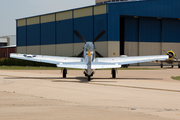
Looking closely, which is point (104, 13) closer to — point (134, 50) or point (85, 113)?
point (134, 50)

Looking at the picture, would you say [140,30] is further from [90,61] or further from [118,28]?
[90,61]

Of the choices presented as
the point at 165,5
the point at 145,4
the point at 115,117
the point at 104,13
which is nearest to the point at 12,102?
the point at 115,117

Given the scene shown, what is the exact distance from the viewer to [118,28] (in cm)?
4784

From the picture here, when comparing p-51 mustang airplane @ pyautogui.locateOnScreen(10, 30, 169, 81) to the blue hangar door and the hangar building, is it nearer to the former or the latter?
the hangar building

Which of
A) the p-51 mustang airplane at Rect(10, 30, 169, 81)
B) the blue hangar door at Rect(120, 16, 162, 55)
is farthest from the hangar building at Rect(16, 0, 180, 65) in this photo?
the p-51 mustang airplane at Rect(10, 30, 169, 81)

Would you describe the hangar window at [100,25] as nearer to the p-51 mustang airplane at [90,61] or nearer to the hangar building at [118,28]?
the hangar building at [118,28]

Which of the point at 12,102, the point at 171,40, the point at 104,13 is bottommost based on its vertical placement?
the point at 12,102

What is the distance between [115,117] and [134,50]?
4591 cm

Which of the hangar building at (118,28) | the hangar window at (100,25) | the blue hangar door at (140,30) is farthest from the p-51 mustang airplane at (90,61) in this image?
the blue hangar door at (140,30)

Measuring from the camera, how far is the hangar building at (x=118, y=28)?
47.8m

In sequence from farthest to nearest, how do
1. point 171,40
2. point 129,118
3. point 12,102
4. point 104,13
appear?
point 171,40 → point 104,13 → point 12,102 → point 129,118

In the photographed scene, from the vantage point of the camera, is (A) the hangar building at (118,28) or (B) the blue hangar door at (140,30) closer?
(A) the hangar building at (118,28)

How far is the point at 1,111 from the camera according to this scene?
8.43 meters

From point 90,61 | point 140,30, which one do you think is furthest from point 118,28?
point 90,61
